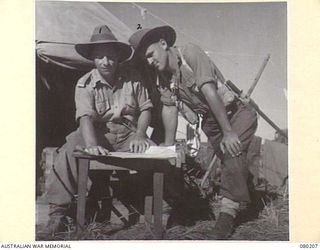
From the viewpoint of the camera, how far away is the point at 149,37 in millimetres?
1195

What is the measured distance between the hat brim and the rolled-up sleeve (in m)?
0.08

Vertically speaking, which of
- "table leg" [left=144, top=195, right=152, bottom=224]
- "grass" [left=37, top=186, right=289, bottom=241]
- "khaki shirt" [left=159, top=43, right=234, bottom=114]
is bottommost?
"grass" [left=37, top=186, right=289, bottom=241]

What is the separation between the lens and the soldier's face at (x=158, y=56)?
3.95 ft

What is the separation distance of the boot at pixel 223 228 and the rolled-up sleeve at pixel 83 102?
15.7 inches

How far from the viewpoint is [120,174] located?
1179 mm

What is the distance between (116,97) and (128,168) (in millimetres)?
175

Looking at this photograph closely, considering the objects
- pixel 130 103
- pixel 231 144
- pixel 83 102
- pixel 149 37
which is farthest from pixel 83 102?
pixel 231 144

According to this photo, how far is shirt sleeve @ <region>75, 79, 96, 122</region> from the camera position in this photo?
1.18 meters

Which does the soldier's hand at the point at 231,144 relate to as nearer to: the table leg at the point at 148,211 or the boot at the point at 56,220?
the table leg at the point at 148,211

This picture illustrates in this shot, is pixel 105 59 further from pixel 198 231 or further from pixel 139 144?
pixel 198 231

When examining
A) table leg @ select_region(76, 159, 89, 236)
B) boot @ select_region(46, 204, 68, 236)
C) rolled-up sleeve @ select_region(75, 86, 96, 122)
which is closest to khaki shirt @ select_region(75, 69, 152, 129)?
rolled-up sleeve @ select_region(75, 86, 96, 122)

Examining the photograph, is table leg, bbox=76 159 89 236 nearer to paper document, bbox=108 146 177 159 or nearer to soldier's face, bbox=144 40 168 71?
paper document, bbox=108 146 177 159
